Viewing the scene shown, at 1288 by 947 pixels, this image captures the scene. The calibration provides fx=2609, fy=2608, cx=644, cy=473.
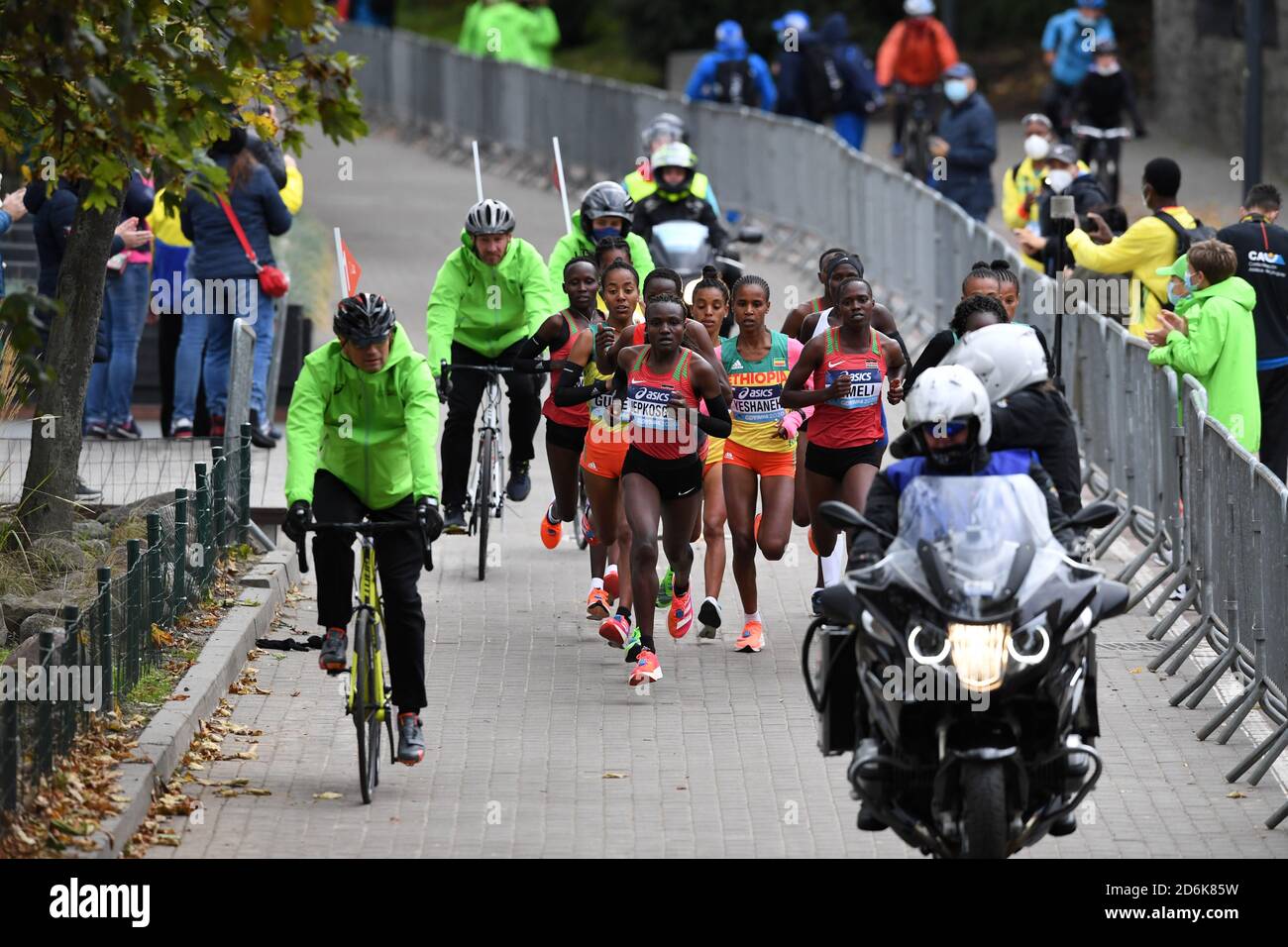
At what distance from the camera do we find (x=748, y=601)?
43.7ft

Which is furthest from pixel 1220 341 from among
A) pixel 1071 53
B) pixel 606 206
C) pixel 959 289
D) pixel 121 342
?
pixel 1071 53

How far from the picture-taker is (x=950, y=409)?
8656 millimetres

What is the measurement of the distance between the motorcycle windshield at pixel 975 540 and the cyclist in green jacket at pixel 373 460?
248 centimetres

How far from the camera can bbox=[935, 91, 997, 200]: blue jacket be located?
23875mm

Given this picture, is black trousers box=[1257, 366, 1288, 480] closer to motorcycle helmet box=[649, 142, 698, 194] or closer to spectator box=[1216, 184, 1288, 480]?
spectator box=[1216, 184, 1288, 480]

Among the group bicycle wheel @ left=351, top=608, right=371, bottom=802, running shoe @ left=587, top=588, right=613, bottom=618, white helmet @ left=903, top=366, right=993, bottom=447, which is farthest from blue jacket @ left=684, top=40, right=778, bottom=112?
white helmet @ left=903, top=366, right=993, bottom=447

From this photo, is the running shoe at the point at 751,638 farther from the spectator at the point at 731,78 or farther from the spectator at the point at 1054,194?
the spectator at the point at 731,78

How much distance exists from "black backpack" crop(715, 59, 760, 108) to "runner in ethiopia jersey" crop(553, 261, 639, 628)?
15.0 m

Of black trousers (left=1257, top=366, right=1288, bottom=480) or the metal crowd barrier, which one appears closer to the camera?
the metal crowd barrier

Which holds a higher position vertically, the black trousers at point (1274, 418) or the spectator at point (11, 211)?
the spectator at point (11, 211)

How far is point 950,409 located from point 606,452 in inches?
185

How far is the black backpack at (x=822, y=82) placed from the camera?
28062 mm

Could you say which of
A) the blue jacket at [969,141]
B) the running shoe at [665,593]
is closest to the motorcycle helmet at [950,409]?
the running shoe at [665,593]

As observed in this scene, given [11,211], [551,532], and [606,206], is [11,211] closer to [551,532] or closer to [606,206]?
[606,206]
